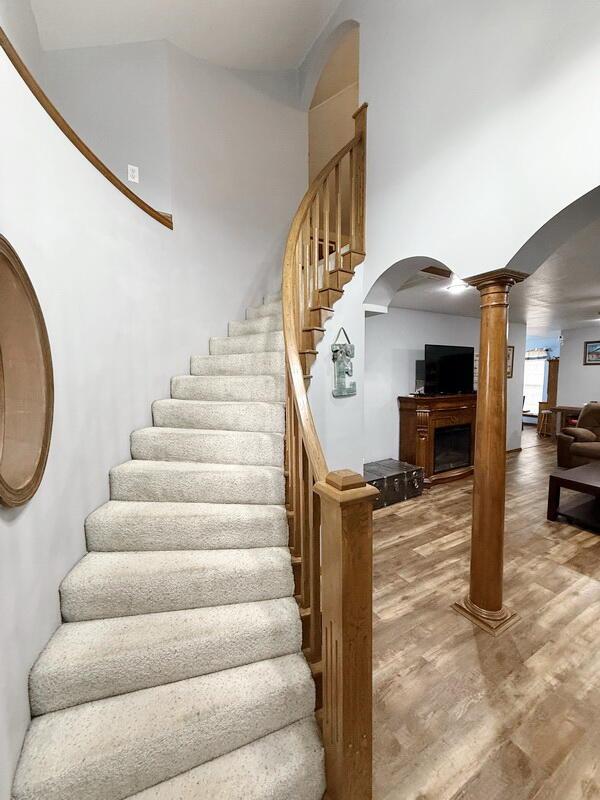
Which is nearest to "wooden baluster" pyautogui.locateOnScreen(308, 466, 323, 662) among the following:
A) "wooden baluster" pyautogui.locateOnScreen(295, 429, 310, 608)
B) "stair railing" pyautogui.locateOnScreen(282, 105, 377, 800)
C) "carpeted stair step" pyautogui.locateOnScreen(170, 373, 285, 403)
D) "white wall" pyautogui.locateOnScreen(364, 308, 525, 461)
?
"stair railing" pyautogui.locateOnScreen(282, 105, 377, 800)

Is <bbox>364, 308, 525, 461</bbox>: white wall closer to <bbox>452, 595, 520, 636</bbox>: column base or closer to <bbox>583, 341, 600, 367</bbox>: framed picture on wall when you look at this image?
<bbox>452, 595, 520, 636</bbox>: column base

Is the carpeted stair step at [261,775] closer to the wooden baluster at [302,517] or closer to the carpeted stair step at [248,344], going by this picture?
the wooden baluster at [302,517]

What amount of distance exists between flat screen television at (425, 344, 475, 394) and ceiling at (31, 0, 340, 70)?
3719 mm

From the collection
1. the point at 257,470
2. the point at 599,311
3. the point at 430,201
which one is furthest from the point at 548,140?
the point at 599,311

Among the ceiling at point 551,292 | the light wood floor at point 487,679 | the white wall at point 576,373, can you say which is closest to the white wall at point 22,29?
the ceiling at point 551,292

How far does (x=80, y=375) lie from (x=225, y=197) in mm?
2432

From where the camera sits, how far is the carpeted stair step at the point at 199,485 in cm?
182

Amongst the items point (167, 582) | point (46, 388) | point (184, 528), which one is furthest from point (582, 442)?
point (46, 388)

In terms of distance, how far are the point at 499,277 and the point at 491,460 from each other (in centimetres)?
103

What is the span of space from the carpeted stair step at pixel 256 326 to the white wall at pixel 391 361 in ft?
6.95

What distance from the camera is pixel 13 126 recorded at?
119 cm

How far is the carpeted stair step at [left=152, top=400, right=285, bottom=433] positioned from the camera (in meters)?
2.17

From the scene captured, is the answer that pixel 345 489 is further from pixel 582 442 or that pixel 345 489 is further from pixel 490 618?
pixel 582 442

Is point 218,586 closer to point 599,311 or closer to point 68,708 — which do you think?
point 68,708
